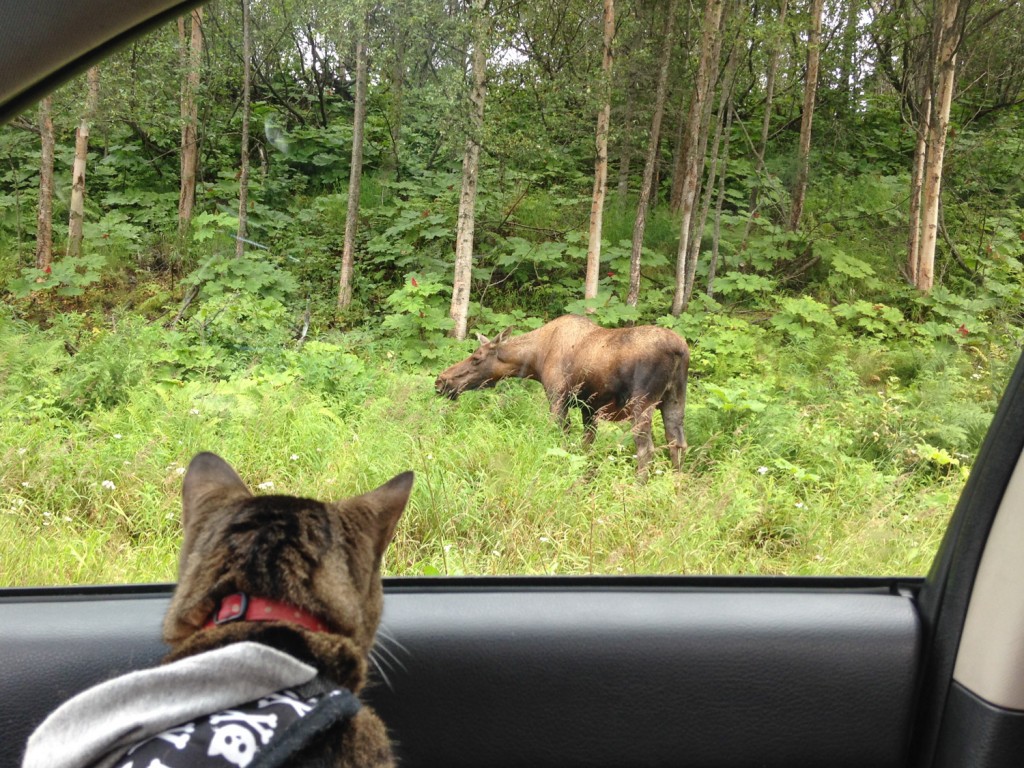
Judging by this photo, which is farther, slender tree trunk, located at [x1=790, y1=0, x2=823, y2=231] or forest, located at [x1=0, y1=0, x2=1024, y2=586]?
slender tree trunk, located at [x1=790, y1=0, x2=823, y2=231]

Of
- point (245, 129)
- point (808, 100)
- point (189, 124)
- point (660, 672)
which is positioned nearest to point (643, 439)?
point (808, 100)

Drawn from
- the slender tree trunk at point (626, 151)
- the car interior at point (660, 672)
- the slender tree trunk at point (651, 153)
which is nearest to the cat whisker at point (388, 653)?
the car interior at point (660, 672)

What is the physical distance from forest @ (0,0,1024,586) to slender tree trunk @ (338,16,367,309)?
20mm

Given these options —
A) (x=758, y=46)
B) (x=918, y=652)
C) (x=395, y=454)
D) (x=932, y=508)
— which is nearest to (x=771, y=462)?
(x=932, y=508)

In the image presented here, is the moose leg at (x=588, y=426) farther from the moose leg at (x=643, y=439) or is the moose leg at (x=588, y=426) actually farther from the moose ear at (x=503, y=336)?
the moose ear at (x=503, y=336)

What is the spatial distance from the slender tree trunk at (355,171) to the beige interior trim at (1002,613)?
254 centimetres

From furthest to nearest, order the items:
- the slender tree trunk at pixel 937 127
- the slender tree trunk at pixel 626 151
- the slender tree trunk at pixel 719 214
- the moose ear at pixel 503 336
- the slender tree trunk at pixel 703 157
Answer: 1. the moose ear at pixel 503 336
2. the slender tree trunk at pixel 626 151
3. the slender tree trunk at pixel 703 157
4. the slender tree trunk at pixel 719 214
5. the slender tree trunk at pixel 937 127

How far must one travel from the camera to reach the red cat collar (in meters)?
1.51

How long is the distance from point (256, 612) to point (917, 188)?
2.92 metres

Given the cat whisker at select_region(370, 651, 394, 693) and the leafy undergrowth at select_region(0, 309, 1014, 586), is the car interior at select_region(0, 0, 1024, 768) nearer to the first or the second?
the cat whisker at select_region(370, 651, 394, 693)

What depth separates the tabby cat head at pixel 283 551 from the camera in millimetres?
1559

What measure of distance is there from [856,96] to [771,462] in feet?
4.68

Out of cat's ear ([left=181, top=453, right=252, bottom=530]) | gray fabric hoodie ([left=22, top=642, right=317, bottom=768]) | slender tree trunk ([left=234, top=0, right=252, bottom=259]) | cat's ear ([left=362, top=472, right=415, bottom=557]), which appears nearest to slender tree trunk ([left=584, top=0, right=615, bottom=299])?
slender tree trunk ([left=234, top=0, right=252, bottom=259])

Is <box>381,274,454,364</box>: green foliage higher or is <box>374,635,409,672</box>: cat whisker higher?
<box>381,274,454,364</box>: green foliage
